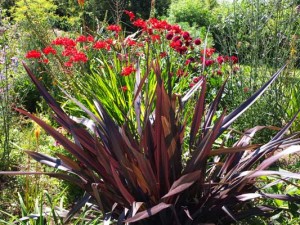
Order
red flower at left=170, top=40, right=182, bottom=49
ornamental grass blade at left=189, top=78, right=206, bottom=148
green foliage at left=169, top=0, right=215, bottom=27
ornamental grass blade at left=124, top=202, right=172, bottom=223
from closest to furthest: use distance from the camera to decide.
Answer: ornamental grass blade at left=124, top=202, right=172, bottom=223 < ornamental grass blade at left=189, top=78, right=206, bottom=148 < red flower at left=170, top=40, right=182, bottom=49 < green foliage at left=169, top=0, right=215, bottom=27

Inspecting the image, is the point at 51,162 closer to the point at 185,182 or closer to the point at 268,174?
the point at 185,182

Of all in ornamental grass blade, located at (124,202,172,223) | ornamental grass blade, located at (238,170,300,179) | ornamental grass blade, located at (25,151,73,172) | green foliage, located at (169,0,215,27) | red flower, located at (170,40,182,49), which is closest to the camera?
ornamental grass blade, located at (124,202,172,223)

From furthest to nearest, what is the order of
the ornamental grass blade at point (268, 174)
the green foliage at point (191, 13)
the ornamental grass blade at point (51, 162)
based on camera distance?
the green foliage at point (191, 13) → the ornamental grass blade at point (51, 162) → the ornamental grass blade at point (268, 174)

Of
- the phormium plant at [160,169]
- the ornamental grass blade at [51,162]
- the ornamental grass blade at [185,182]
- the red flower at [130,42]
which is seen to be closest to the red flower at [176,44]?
the red flower at [130,42]

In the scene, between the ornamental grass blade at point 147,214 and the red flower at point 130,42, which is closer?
the ornamental grass blade at point 147,214

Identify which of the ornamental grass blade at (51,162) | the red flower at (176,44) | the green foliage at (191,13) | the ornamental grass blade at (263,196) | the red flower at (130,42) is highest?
the red flower at (176,44)

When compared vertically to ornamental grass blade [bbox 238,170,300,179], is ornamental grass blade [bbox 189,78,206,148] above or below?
above

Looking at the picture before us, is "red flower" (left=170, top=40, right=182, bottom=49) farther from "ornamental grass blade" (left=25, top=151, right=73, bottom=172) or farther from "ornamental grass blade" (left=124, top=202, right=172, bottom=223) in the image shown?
"ornamental grass blade" (left=124, top=202, right=172, bottom=223)

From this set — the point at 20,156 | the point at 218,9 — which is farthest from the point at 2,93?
the point at 218,9

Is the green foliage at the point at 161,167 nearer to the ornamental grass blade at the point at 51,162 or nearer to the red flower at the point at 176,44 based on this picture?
the ornamental grass blade at the point at 51,162

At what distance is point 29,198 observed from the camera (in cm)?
341

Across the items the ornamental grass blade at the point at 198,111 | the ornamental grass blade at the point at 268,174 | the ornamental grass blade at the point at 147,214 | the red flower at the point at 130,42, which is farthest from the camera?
the red flower at the point at 130,42

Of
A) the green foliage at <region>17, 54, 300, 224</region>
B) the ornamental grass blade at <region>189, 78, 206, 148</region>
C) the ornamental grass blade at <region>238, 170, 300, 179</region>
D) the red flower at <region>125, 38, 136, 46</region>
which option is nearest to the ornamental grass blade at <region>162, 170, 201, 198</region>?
the green foliage at <region>17, 54, 300, 224</region>

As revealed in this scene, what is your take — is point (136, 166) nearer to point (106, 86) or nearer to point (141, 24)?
point (106, 86)
